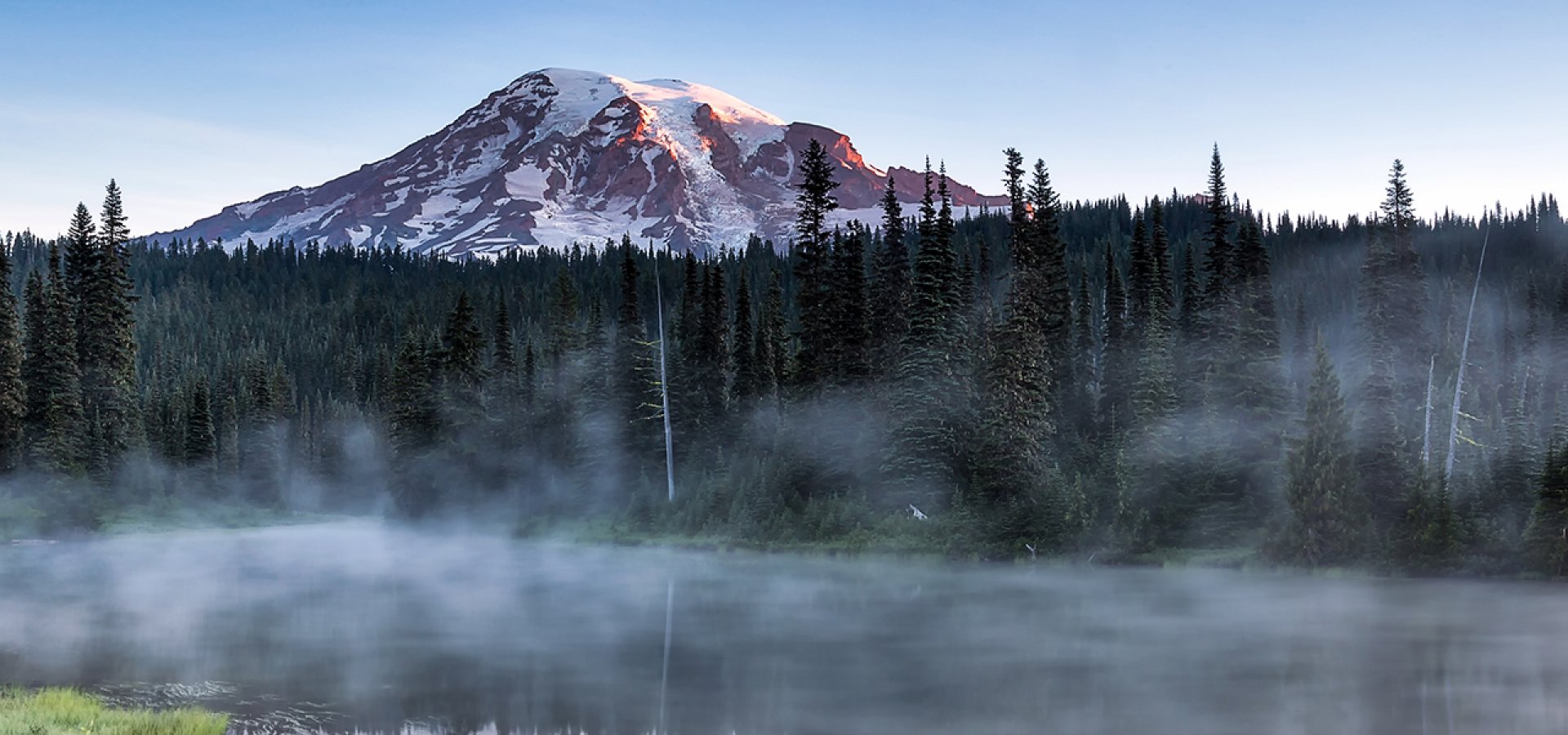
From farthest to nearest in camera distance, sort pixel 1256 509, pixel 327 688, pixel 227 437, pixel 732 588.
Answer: pixel 227 437 < pixel 1256 509 < pixel 732 588 < pixel 327 688

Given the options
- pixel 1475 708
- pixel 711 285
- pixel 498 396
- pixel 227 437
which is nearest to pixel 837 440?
pixel 711 285

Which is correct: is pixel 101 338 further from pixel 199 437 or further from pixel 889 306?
pixel 889 306

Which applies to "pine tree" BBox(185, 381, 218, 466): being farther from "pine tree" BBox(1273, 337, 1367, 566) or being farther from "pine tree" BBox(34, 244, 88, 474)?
"pine tree" BBox(1273, 337, 1367, 566)

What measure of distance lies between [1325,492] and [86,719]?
41.2 metres

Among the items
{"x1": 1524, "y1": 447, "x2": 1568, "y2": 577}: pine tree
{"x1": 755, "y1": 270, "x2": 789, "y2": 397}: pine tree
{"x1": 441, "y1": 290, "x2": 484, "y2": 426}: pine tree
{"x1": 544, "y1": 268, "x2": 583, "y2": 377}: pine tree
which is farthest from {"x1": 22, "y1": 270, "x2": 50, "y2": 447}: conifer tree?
{"x1": 1524, "y1": 447, "x2": 1568, "y2": 577}: pine tree

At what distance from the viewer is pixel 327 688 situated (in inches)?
981

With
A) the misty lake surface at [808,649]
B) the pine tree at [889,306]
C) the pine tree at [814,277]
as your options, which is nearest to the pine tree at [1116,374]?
→ the pine tree at [889,306]

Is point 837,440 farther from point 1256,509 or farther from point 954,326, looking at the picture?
point 1256,509

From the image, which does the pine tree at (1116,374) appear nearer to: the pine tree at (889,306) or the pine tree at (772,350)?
the pine tree at (889,306)

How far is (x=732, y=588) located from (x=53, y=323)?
5465cm

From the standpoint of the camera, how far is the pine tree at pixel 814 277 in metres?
67.8

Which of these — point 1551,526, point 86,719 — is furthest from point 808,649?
point 1551,526

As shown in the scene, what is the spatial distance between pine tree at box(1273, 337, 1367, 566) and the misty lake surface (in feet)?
8.17

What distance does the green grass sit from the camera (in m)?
17.6
